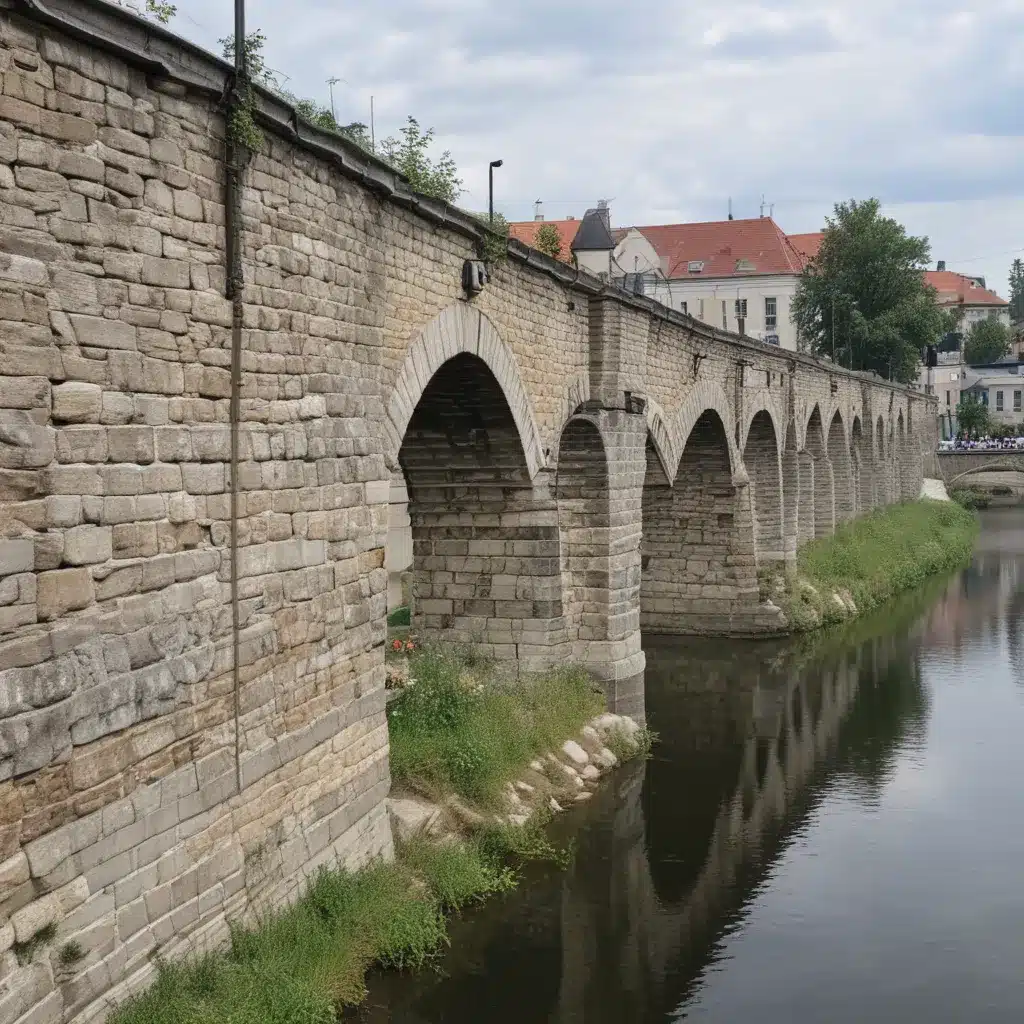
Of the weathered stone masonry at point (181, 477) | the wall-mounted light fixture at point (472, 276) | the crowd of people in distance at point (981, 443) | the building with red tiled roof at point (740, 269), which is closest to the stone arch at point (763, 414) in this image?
the weathered stone masonry at point (181, 477)

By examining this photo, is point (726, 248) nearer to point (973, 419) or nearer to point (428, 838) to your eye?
point (973, 419)

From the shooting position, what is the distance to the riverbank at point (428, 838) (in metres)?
6.40

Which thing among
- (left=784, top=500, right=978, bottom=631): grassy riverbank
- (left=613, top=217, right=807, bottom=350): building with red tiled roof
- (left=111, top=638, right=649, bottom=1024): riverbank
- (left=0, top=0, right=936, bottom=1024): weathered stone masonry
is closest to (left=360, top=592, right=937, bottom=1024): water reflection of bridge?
(left=111, top=638, right=649, bottom=1024): riverbank

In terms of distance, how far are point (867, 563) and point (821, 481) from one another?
8.50ft

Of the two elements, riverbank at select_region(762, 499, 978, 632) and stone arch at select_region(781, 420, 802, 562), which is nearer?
riverbank at select_region(762, 499, 978, 632)

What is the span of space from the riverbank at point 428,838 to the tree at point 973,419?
2513 inches

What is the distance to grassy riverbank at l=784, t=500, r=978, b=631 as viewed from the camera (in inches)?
927

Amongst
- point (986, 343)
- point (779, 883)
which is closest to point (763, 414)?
point (779, 883)

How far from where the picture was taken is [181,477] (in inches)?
241

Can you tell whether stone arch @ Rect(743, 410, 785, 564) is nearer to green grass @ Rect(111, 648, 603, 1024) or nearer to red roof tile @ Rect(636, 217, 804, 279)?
green grass @ Rect(111, 648, 603, 1024)

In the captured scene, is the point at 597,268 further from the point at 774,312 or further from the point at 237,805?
→ the point at 774,312

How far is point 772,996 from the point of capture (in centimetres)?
836

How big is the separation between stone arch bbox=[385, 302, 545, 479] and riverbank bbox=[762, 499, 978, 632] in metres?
11.7

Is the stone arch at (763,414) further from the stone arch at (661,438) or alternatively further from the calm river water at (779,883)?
the calm river water at (779,883)
